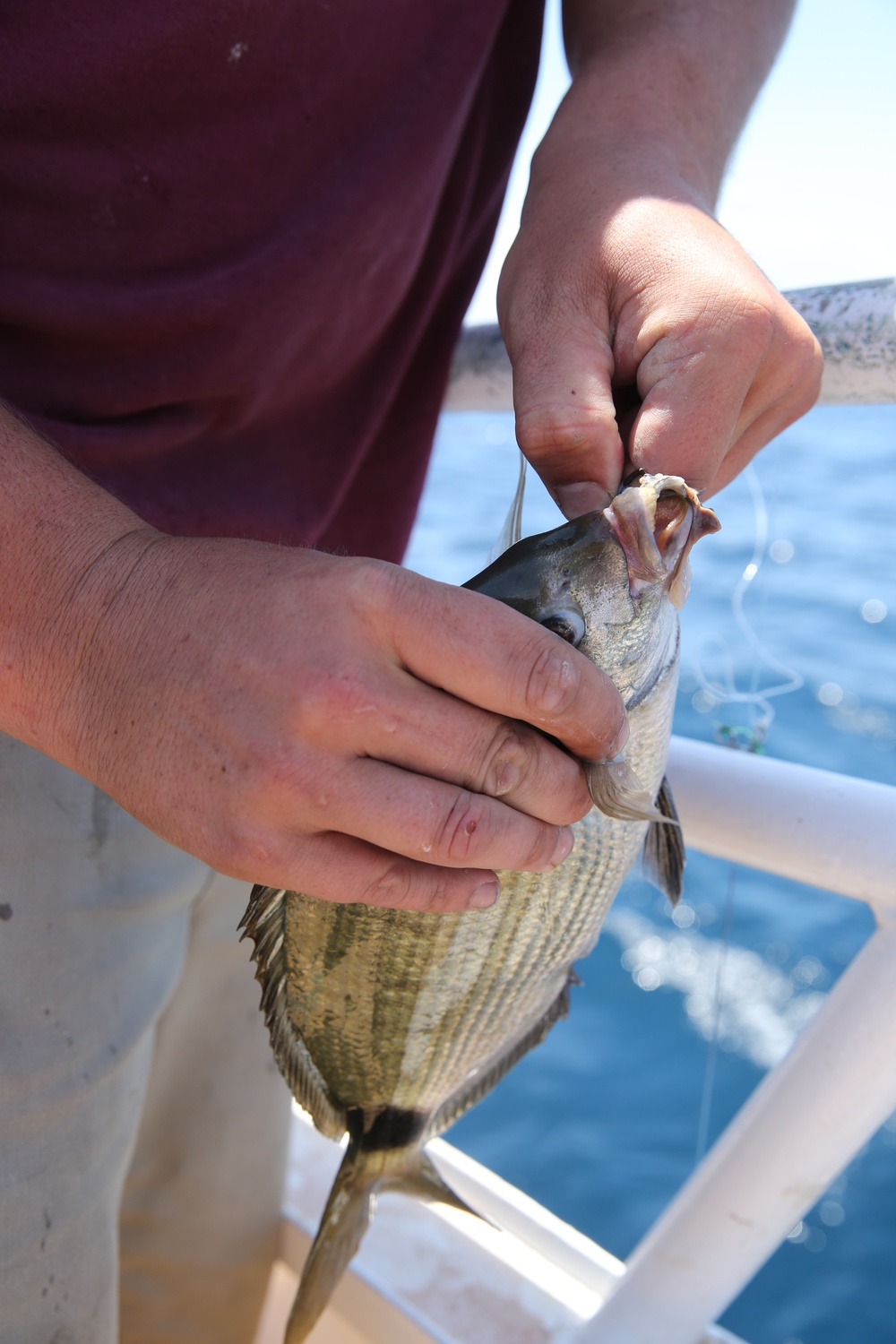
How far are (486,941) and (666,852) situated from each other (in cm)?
35

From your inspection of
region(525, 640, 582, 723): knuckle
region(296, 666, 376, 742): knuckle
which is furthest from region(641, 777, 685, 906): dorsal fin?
region(296, 666, 376, 742): knuckle

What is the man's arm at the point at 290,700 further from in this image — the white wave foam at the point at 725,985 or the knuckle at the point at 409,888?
the white wave foam at the point at 725,985

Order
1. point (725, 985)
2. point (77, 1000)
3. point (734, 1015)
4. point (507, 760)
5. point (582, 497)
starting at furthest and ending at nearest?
point (725, 985) < point (734, 1015) < point (77, 1000) < point (582, 497) < point (507, 760)

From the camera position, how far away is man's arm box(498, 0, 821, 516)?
122 cm

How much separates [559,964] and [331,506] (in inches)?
36.4

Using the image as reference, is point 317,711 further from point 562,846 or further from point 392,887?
A: point 562,846

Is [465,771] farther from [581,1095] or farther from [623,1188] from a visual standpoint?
[581,1095]

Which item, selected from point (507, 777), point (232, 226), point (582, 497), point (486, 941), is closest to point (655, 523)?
point (582, 497)

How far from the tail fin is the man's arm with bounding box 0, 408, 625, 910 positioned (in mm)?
752

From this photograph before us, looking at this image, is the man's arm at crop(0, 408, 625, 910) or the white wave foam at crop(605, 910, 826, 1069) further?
the white wave foam at crop(605, 910, 826, 1069)

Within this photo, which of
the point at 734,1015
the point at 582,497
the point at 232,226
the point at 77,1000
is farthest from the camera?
the point at 734,1015

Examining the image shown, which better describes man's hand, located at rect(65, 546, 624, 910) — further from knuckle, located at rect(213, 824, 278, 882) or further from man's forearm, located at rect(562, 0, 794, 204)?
man's forearm, located at rect(562, 0, 794, 204)

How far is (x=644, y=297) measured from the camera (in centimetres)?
128

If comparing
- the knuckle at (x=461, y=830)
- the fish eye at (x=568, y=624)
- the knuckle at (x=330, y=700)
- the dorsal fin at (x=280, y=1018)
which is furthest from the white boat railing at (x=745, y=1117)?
the knuckle at (x=330, y=700)
